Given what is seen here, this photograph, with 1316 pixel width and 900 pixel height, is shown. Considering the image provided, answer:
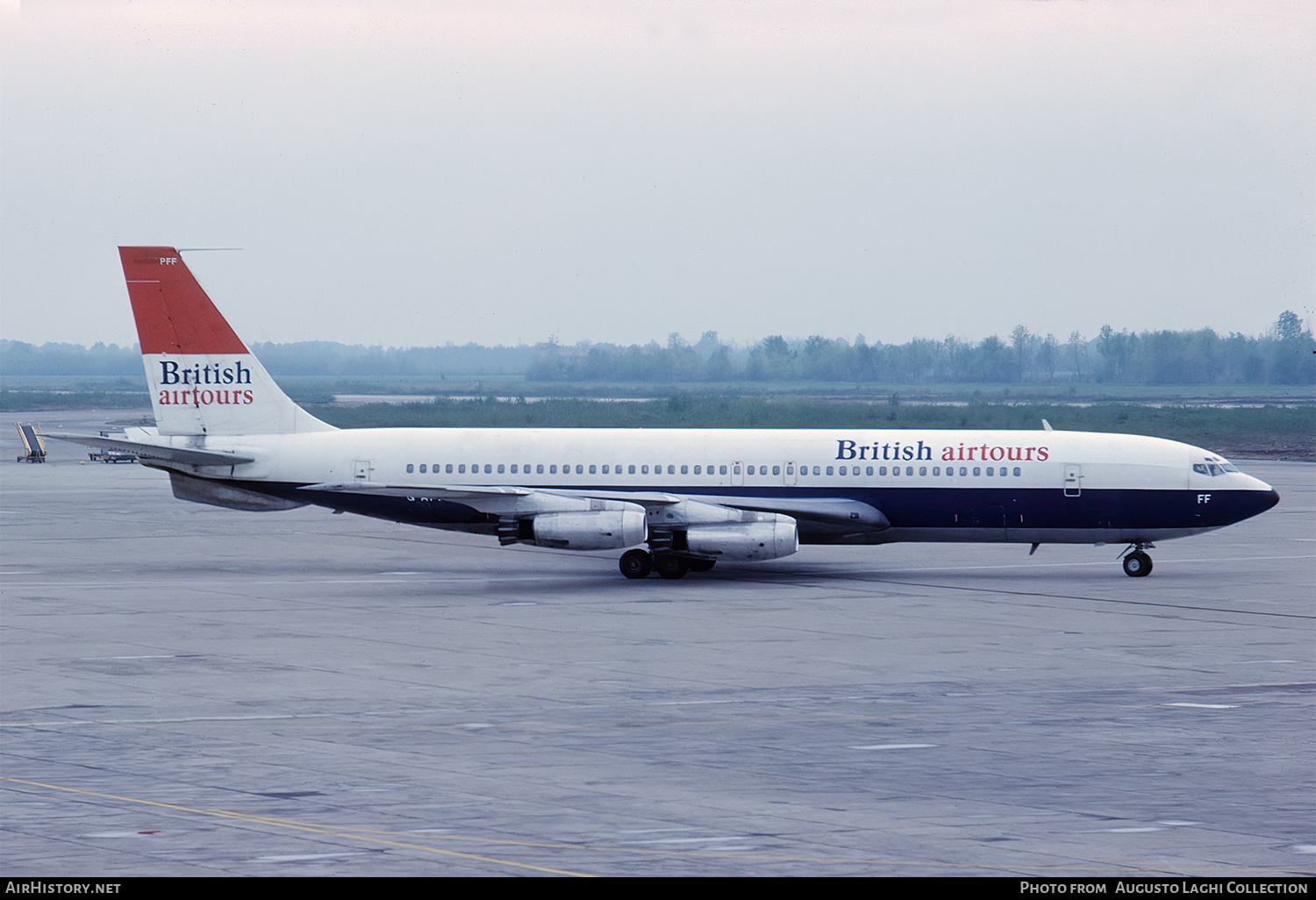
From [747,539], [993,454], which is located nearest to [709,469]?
[747,539]

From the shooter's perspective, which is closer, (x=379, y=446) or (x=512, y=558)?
(x=379, y=446)

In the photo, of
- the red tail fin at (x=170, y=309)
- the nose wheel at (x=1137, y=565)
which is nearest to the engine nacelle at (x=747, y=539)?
the nose wheel at (x=1137, y=565)

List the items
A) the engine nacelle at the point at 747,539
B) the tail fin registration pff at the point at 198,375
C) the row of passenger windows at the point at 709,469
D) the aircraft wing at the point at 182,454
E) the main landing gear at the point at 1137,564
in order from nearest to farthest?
the engine nacelle at the point at 747,539
the row of passenger windows at the point at 709,469
the main landing gear at the point at 1137,564
the aircraft wing at the point at 182,454
the tail fin registration pff at the point at 198,375

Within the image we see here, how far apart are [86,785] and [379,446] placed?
26.4m

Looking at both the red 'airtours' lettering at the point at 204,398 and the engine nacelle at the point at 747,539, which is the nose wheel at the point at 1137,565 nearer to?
the engine nacelle at the point at 747,539

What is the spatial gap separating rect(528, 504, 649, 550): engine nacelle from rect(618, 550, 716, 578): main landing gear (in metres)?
1.64

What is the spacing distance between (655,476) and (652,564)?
250 cm

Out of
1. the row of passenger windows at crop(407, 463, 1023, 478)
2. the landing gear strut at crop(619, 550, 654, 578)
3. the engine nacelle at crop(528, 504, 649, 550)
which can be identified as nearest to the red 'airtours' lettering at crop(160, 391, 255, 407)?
the row of passenger windows at crop(407, 463, 1023, 478)

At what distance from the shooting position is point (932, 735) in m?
21.7

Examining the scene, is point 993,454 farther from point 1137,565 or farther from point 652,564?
point 652,564

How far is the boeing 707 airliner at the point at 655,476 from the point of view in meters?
41.6

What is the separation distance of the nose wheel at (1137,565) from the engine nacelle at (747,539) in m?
9.16
